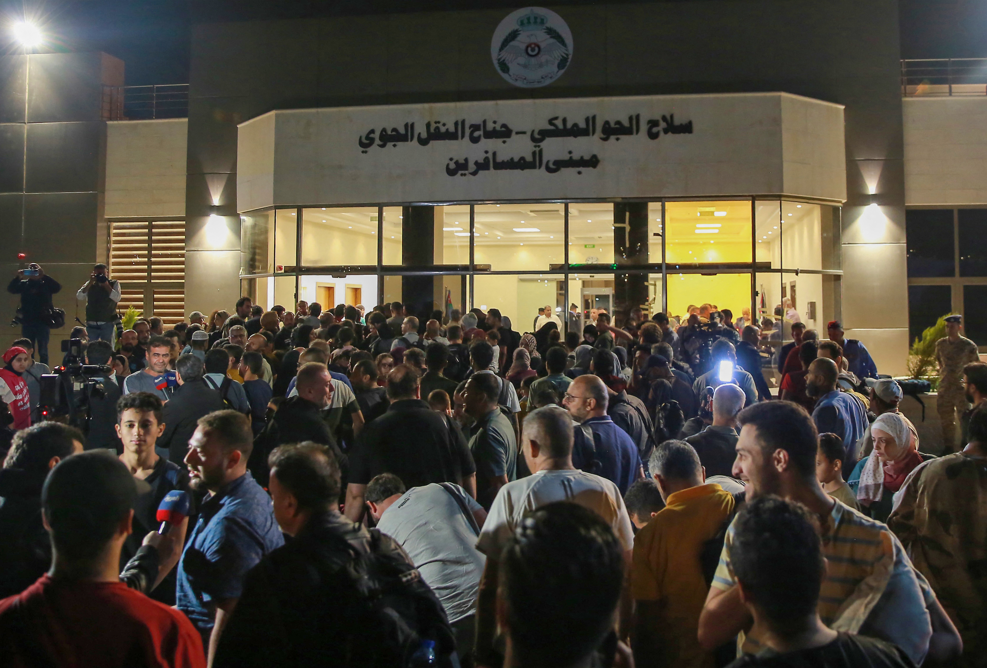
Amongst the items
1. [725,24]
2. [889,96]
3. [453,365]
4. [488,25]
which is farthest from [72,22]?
[889,96]

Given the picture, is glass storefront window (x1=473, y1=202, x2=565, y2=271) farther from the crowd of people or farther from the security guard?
the crowd of people

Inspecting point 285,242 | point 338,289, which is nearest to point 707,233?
point 338,289

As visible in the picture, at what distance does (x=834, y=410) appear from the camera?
6.29 m

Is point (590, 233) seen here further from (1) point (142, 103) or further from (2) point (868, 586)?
(2) point (868, 586)

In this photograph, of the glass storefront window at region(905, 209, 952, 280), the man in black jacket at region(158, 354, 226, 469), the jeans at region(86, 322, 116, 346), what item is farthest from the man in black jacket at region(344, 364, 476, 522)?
the glass storefront window at region(905, 209, 952, 280)

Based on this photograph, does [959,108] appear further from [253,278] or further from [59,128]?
[59,128]

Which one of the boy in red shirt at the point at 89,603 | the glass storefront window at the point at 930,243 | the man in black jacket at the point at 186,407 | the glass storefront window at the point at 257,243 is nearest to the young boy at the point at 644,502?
the boy in red shirt at the point at 89,603

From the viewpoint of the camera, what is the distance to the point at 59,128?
21781mm

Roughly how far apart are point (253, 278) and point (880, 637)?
63.3 ft

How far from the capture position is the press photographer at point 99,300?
12859mm

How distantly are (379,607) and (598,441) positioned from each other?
9.73 ft

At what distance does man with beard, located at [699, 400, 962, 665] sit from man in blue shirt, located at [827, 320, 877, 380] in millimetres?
8159

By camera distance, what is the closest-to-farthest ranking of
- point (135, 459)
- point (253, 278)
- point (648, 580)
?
point (648, 580) < point (135, 459) < point (253, 278)

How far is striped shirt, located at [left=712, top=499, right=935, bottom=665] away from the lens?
2373 millimetres
